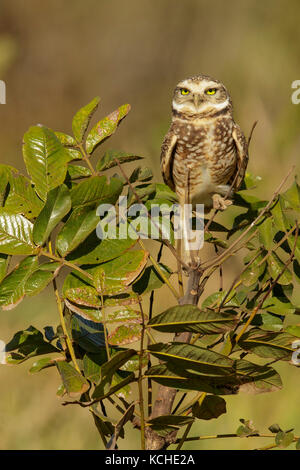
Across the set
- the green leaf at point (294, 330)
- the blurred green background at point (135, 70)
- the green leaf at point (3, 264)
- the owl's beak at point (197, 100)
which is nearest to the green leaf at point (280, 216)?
the green leaf at point (294, 330)

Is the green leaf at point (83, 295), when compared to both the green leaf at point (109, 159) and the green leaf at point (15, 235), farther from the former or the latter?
the green leaf at point (109, 159)

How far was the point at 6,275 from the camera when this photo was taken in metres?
0.67

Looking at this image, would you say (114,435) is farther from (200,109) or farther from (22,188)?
(200,109)

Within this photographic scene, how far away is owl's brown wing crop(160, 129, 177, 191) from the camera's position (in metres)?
1.60

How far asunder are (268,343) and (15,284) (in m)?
0.27

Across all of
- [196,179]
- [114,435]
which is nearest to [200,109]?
[196,179]

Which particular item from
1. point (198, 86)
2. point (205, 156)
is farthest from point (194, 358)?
point (198, 86)

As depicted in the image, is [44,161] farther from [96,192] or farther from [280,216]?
[280,216]

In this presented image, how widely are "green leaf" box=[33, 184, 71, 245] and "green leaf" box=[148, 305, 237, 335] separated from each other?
15cm

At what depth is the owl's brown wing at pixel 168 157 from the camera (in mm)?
1600

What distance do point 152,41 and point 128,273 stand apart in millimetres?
1880

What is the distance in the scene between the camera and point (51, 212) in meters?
0.67

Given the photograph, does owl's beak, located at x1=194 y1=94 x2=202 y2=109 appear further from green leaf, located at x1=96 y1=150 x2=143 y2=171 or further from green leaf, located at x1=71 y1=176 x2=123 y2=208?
green leaf, located at x1=71 y1=176 x2=123 y2=208

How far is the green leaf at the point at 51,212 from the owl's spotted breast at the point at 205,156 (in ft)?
2.87
